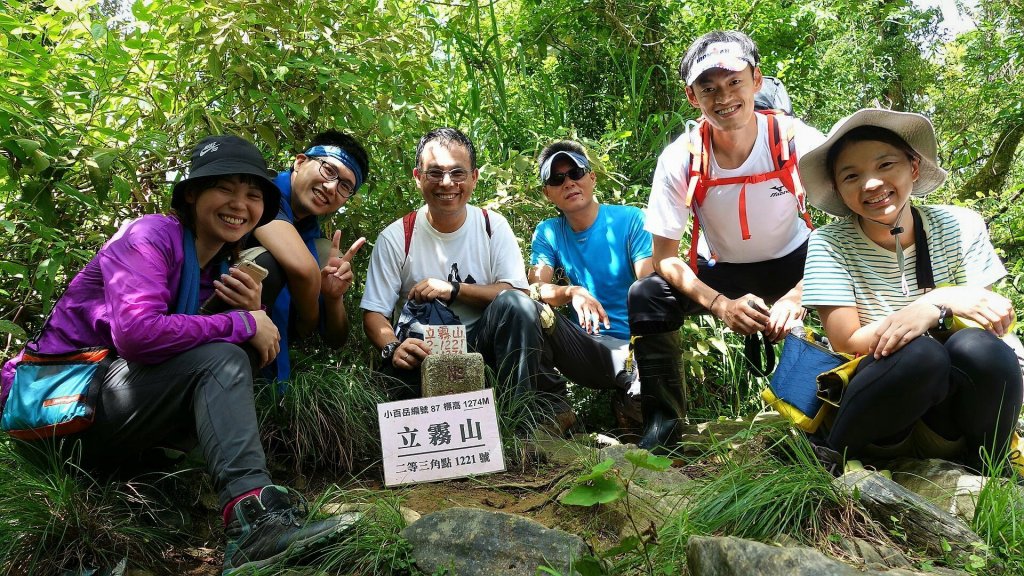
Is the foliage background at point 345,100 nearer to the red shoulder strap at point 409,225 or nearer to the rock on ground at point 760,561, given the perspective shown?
the red shoulder strap at point 409,225

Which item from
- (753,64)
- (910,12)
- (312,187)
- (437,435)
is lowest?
(437,435)

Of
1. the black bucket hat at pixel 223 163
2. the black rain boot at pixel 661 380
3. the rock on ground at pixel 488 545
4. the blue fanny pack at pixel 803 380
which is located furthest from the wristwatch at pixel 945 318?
the black bucket hat at pixel 223 163

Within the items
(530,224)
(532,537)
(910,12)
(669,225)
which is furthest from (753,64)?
(910,12)

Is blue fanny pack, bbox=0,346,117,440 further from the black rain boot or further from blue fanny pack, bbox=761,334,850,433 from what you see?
blue fanny pack, bbox=761,334,850,433

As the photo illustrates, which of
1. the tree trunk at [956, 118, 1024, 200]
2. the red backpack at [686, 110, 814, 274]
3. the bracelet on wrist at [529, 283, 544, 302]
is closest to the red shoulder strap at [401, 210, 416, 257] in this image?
the bracelet on wrist at [529, 283, 544, 302]

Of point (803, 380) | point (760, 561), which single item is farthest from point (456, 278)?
point (760, 561)

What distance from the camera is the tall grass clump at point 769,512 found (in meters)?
2.18

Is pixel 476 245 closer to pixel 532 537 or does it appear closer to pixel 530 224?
pixel 530 224

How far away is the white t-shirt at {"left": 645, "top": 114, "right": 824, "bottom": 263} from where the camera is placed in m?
3.42

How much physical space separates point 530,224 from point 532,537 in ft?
9.60

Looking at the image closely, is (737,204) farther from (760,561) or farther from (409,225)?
(760,561)

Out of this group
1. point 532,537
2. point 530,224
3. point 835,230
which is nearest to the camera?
point 532,537

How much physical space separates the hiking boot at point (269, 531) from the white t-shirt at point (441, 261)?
1497 millimetres

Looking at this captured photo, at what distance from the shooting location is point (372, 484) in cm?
319
